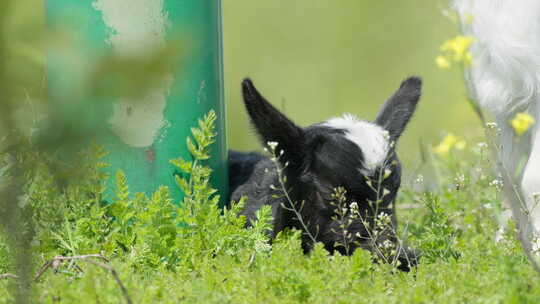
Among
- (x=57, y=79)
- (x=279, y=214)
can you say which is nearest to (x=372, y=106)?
(x=279, y=214)

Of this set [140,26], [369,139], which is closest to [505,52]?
[369,139]

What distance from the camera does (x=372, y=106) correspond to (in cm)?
875

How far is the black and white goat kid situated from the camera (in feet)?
12.4

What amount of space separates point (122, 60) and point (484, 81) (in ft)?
8.12

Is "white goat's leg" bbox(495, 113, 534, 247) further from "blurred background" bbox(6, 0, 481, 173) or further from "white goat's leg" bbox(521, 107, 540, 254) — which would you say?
"blurred background" bbox(6, 0, 481, 173)

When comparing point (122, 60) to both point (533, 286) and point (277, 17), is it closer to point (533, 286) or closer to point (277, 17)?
point (533, 286)

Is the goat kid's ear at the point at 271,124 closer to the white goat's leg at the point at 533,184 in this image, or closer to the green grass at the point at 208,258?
the green grass at the point at 208,258

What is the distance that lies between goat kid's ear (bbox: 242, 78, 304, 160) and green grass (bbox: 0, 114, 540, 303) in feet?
0.80

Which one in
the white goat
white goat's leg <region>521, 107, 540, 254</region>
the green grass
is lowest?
the green grass

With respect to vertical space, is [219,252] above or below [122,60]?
below

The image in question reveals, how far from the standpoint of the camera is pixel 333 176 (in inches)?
154

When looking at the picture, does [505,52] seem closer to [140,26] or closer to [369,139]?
[369,139]

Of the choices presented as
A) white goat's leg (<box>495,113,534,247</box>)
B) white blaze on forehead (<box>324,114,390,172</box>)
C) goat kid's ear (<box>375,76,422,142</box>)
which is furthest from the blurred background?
white goat's leg (<box>495,113,534,247</box>)

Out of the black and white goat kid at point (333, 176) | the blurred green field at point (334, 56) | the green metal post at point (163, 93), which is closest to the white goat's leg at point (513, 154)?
the black and white goat kid at point (333, 176)
